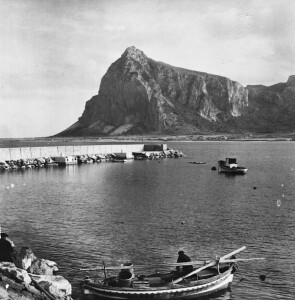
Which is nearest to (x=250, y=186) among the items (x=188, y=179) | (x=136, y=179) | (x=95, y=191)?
(x=188, y=179)

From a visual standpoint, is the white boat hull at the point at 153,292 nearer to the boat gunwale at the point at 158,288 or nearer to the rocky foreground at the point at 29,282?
the boat gunwale at the point at 158,288

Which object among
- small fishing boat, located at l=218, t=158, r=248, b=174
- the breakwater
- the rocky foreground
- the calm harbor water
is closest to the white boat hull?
the rocky foreground

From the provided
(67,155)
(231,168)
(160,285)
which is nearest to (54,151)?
(67,155)

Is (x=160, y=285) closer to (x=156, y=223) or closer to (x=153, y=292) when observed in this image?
(x=153, y=292)

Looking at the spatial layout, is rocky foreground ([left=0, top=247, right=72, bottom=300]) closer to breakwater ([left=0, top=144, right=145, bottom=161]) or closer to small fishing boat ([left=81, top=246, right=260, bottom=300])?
small fishing boat ([left=81, top=246, right=260, bottom=300])

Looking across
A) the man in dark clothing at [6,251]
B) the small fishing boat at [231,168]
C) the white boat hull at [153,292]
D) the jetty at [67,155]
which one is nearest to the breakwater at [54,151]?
the jetty at [67,155]

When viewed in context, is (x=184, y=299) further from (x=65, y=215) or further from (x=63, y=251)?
(x=65, y=215)
